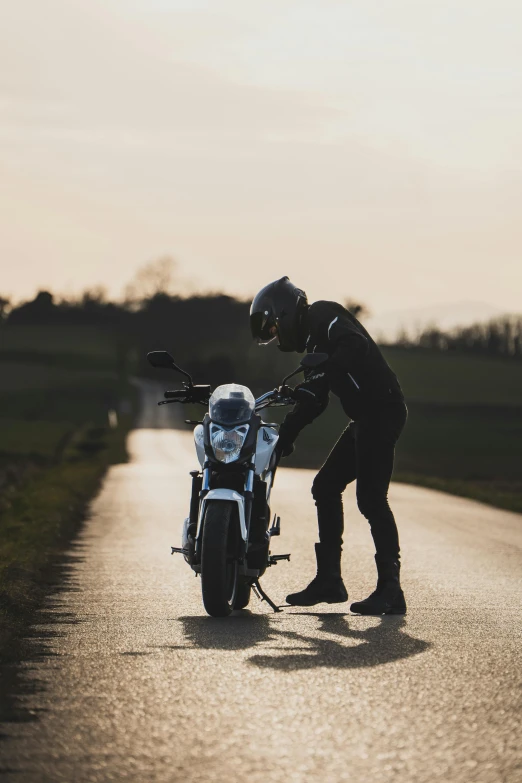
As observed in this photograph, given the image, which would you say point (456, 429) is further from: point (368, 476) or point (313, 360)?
point (313, 360)

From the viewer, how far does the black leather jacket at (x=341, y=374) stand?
816cm

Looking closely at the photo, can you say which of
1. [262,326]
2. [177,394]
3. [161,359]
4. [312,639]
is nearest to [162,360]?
[161,359]

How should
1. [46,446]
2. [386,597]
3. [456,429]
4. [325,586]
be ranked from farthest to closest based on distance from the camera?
1. [456,429]
2. [46,446]
3. [325,586]
4. [386,597]

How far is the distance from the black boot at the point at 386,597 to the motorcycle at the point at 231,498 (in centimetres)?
55

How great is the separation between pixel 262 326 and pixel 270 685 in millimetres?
3107

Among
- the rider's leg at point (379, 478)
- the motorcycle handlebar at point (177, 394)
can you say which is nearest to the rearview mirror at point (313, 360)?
the rider's leg at point (379, 478)

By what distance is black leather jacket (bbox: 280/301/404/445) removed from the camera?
8.16 metres

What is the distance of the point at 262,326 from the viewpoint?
327 inches

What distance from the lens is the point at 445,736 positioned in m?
4.70

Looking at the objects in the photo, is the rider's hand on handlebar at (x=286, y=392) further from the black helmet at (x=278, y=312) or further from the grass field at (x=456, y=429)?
the grass field at (x=456, y=429)

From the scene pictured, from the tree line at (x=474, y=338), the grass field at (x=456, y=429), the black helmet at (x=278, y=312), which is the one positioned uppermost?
the tree line at (x=474, y=338)

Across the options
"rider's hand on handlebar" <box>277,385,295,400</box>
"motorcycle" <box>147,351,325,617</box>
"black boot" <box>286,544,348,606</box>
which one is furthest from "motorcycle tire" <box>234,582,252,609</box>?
"rider's hand on handlebar" <box>277,385,295,400</box>

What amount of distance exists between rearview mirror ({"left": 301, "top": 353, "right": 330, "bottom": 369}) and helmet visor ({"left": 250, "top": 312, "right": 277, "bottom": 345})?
59cm

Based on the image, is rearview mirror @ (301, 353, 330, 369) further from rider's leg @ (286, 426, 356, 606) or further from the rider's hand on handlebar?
rider's leg @ (286, 426, 356, 606)
